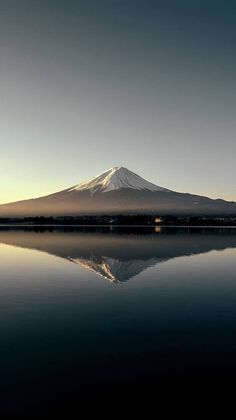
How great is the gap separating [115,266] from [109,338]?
86.2 feet

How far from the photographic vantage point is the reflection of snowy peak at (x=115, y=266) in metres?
37.0

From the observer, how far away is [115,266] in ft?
145

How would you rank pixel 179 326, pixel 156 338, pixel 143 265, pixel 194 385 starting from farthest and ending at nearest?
pixel 143 265 → pixel 179 326 → pixel 156 338 → pixel 194 385

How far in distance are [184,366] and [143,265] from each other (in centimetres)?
2999

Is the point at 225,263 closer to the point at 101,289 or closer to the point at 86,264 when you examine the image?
the point at 86,264

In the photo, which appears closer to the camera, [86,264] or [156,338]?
[156,338]

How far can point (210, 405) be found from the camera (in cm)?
1189

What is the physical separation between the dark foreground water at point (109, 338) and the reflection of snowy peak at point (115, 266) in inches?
39.4

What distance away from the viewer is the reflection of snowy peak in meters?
37.0

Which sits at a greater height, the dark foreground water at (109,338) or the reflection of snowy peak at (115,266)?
the reflection of snowy peak at (115,266)

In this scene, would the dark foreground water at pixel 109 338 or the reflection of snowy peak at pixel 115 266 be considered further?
the reflection of snowy peak at pixel 115 266

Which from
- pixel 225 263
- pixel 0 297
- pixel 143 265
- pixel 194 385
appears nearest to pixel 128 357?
pixel 194 385

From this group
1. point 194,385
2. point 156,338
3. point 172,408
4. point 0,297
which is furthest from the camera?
point 0,297

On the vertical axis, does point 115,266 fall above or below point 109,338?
above
